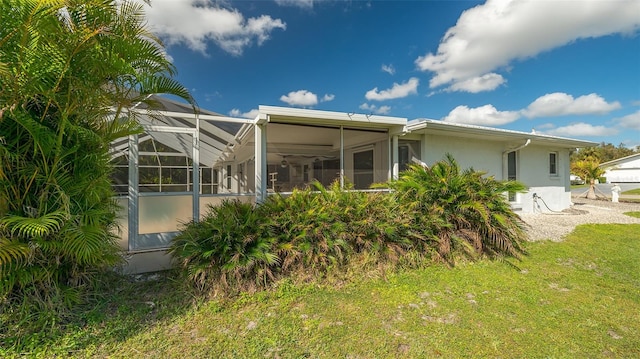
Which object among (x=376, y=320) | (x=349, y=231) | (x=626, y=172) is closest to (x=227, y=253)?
(x=349, y=231)

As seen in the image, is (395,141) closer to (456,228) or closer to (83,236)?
(456,228)

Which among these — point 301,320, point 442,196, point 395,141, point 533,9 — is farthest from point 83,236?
point 533,9

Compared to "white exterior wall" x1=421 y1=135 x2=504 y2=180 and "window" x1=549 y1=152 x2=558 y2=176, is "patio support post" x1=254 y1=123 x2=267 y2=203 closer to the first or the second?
"white exterior wall" x1=421 y1=135 x2=504 y2=180

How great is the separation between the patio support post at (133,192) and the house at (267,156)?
17 millimetres

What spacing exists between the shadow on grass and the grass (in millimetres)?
14

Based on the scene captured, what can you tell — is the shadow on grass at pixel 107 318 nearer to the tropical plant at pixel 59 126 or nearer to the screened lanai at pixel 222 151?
the tropical plant at pixel 59 126

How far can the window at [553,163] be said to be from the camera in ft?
36.9

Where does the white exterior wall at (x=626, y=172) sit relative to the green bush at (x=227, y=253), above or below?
above

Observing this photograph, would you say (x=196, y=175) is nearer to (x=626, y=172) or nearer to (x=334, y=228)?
(x=334, y=228)

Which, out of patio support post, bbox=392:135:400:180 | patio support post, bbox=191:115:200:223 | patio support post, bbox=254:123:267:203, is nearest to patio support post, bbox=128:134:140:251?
patio support post, bbox=191:115:200:223

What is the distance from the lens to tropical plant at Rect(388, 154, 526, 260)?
17.2ft

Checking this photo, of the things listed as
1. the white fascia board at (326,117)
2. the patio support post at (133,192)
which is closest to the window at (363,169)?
the white fascia board at (326,117)

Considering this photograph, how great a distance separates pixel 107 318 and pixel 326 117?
5.05m

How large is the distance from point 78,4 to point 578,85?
18.4 m
